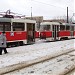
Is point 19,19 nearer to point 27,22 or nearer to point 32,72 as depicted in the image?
point 27,22

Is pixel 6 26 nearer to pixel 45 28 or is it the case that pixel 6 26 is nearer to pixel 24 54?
pixel 24 54

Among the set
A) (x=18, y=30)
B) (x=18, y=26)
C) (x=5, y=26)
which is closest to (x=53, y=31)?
(x=18, y=26)

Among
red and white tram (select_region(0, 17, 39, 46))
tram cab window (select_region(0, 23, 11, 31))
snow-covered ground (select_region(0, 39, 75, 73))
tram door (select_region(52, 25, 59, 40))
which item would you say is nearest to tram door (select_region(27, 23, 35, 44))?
red and white tram (select_region(0, 17, 39, 46))

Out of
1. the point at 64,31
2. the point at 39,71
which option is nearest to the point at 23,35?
the point at 64,31

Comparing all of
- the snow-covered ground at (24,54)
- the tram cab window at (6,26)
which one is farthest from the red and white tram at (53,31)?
the snow-covered ground at (24,54)

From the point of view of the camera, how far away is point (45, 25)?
3909cm

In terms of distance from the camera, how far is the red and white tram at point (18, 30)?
26861 mm

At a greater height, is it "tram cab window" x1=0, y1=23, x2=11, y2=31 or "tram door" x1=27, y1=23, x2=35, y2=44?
"tram cab window" x1=0, y1=23, x2=11, y2=31

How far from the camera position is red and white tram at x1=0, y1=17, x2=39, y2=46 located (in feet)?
88.1

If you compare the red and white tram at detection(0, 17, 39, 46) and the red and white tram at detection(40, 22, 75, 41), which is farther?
the red and white tram at detection(40, 22, 75, 41)

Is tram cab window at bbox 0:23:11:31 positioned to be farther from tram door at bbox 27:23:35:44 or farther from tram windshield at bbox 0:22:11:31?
tram door at bbox 27:23:35:44

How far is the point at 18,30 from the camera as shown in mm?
28766

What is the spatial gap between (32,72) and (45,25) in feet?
89.7

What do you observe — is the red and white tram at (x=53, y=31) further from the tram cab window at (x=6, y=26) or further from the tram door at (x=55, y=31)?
the tram cab window at (x=6, y=26)
